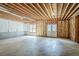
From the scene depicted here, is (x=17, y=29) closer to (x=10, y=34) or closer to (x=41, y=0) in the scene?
(x=10, y=34)

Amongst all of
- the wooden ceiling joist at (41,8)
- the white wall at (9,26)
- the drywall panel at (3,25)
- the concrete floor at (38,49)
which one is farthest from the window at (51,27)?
the concrete floor at (38,49)

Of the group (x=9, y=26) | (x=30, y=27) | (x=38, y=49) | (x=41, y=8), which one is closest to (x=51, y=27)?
(x=30, y=27)

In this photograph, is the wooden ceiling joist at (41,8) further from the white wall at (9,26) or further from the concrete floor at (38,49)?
the white wall at (9,26)

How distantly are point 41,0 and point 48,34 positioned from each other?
32.3 ft

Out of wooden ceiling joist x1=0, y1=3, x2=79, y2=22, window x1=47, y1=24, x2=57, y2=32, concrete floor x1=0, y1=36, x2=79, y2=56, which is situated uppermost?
wooden ceiling joist x1=0, y1=3, x2=79, y2=22

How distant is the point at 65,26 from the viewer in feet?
38.7

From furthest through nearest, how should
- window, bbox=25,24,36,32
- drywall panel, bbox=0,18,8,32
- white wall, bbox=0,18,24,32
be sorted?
window, bbox=25,24,36,32 < white wall, bbox=0,18,24,32 < drywall panel, bbox=0,18,8,32

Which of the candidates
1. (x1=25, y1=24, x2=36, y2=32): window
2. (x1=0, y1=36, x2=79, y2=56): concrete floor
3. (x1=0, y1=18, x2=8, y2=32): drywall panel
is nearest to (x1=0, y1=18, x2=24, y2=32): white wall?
(x1=0, y1=18, x2=8, y2=32): drywall panel

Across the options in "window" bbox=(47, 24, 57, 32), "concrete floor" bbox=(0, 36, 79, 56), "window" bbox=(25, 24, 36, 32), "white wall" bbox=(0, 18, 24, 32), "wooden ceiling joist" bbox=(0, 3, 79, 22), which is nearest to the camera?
"concrete floor" bbox=(0, 36, 79, 56)

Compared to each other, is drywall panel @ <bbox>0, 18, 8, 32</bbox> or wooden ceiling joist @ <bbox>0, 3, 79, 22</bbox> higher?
wooden ceiling joist @ <bbox>0, 3, 79, 22</bbox>

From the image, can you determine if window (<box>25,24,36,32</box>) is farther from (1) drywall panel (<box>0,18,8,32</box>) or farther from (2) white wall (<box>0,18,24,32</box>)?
(1) drywall panel (<box>0,18,8,32</box>)

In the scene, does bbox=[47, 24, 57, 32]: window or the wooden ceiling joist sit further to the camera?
bbox=[47, 24, 57, 32]: window

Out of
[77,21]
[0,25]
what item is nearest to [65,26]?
[77,21]

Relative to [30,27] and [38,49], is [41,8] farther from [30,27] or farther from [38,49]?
[30,27]
